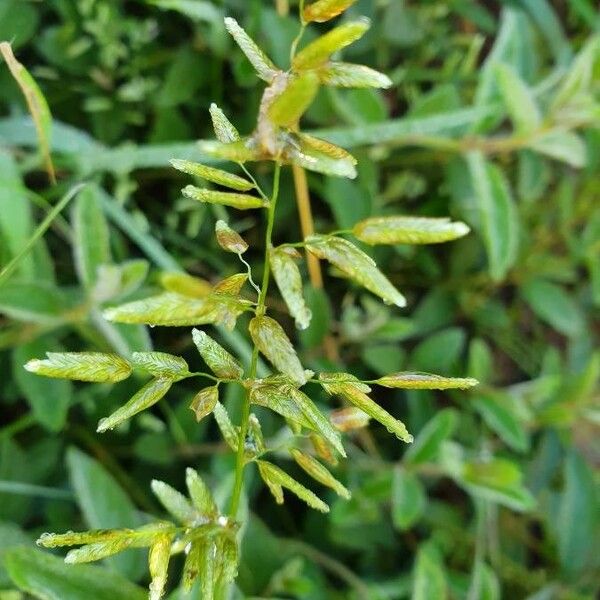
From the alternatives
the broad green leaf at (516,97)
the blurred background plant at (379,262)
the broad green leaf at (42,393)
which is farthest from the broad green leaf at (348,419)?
the broad green leaf at (516,97)

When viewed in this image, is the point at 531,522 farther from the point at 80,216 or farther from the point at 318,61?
the point at 318,61

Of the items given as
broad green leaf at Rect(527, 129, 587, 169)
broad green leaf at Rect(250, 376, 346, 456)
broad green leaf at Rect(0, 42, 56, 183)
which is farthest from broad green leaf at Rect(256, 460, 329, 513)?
broad green leaf at Rect(527, 129, 587, 169)

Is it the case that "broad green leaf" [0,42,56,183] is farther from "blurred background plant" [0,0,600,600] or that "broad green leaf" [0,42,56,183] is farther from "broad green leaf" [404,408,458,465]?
"broad green leaf" [404,408,458,465]

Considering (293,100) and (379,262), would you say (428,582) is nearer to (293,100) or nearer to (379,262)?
(379,262)

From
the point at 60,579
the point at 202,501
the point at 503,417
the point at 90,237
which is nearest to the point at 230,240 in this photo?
the point at 202,501

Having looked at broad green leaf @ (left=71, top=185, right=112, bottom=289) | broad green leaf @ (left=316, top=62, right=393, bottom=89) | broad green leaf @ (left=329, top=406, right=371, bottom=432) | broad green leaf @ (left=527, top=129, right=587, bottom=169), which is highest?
broad green leaf @ (left=316, top=62, right=393, bottom=89)

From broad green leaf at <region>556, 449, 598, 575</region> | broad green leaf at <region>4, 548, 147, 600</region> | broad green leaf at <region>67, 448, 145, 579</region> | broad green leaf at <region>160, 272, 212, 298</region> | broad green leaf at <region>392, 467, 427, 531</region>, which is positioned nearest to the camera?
broad green leaf at <region>160, 272, 212, 298</region>

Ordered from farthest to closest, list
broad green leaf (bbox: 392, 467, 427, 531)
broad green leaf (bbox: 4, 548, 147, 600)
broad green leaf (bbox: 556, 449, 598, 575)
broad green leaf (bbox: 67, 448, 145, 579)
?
1. broad green leaf (bbox: 556, 449, 598, 575)
2. broad green leaf (bbox: 392, 467, 427, 531)
3. broad green leaf (bbox: 67, 448, 145, 579)
4. broad green leaf (bbox: 4, 548, 147, 600)

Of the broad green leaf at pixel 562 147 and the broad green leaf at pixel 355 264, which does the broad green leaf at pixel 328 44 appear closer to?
the broad green leaf at pixel 355 264
